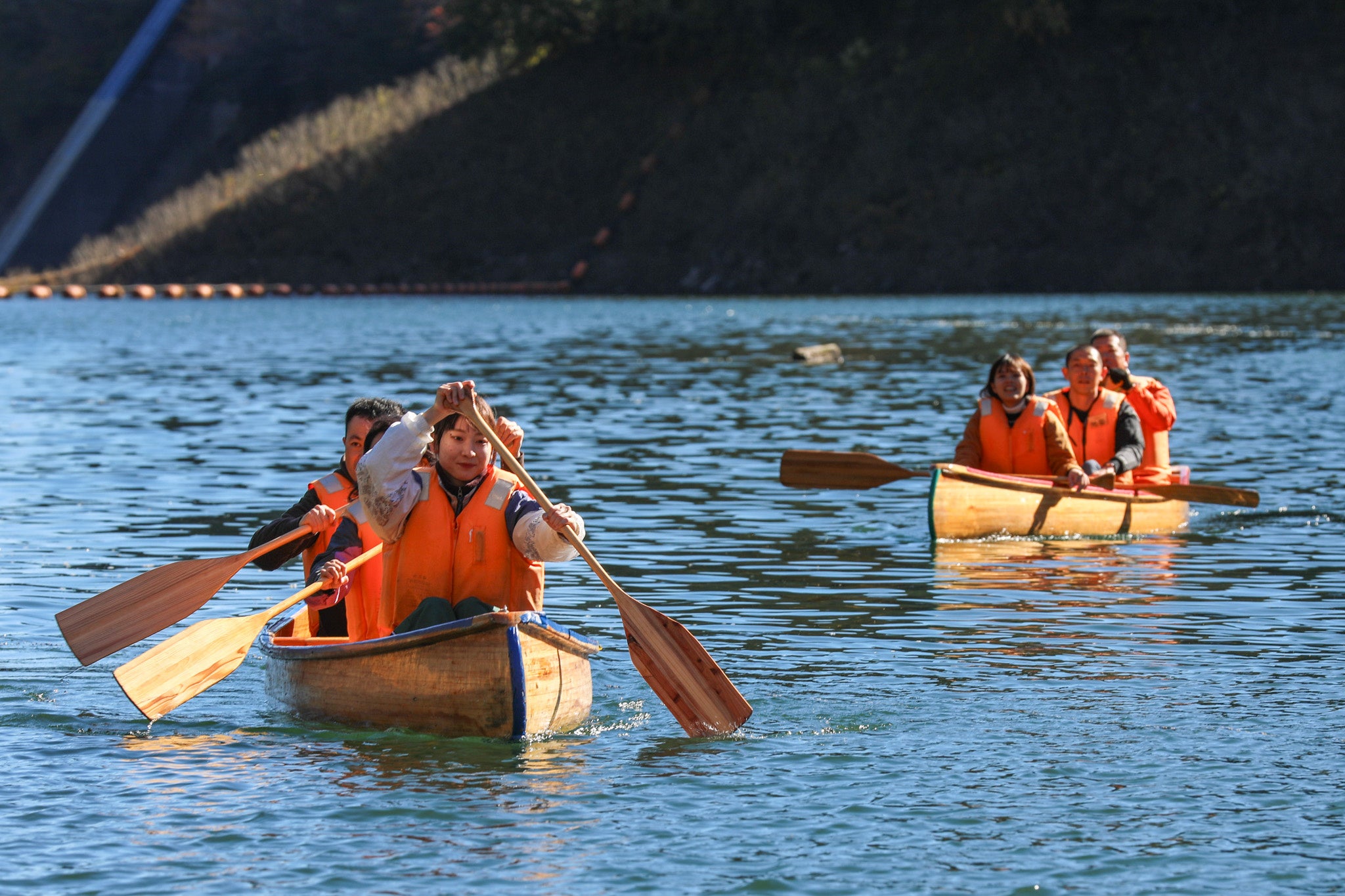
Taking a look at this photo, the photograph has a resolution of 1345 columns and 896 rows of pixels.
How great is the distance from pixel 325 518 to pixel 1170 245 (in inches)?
1854

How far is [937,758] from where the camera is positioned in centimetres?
757

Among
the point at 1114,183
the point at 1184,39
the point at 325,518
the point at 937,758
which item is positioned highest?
the point at 1184,39

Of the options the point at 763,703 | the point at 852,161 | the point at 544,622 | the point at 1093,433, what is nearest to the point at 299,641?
the point at 544,622

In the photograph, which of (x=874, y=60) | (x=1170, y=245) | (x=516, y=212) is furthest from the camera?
(x=516, y=212)

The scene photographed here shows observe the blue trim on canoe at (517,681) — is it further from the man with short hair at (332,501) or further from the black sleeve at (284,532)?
the black sleeve at (284,532)

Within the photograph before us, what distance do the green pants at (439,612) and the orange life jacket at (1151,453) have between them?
8.04 metres

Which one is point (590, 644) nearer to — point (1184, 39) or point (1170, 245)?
point (1170, 245)

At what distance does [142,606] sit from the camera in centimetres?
902

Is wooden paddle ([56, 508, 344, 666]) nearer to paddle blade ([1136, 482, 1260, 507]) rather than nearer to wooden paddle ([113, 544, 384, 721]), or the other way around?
wooden paddle ([113, 544, 384, 721])

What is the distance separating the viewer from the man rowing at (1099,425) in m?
14.2

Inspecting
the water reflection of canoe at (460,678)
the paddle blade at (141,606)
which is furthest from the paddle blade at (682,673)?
the paddle blade at (141,606)

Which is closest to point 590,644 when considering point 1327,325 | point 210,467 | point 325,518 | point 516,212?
point 325,518

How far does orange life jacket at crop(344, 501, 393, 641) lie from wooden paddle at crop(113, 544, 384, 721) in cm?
22

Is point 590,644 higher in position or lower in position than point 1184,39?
lower
